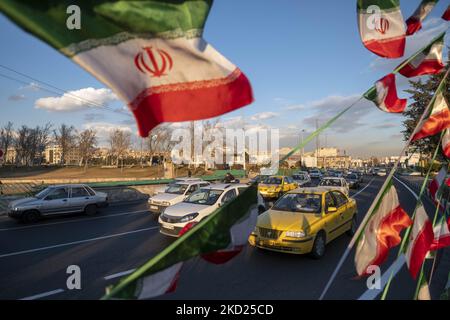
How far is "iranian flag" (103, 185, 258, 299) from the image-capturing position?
1404mm

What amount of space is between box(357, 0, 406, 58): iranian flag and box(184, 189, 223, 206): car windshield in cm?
738

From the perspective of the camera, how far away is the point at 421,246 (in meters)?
2.91

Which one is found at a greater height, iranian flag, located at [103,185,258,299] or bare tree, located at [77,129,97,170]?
bare tree, located at [77,129,97,170]

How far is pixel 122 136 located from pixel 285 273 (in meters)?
74.3

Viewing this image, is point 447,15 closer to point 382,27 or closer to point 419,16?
point 419,16

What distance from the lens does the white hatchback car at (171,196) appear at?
1245 centimetres

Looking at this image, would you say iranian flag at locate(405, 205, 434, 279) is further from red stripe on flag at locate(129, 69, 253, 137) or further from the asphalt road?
red stripe on flag at locate(129, 69, 253, 137)

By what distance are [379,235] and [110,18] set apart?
270 centimetres

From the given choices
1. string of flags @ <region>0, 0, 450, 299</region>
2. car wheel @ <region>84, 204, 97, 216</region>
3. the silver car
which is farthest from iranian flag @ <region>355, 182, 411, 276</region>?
car wheel @ <region>84, 204, 97, 216</region>

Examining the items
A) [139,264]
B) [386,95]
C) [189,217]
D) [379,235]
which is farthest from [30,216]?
[386,95]

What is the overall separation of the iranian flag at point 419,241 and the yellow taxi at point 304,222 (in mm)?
3786
